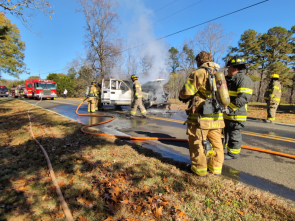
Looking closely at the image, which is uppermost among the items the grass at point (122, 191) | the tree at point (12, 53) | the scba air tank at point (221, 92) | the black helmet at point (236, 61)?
the tree at point (12, 53)

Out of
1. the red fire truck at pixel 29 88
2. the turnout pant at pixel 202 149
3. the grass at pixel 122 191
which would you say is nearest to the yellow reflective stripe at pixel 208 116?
the turnout pant at pixel 202 149

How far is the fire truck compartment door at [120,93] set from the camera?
10.4 m

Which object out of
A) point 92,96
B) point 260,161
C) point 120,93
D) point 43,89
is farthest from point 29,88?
point 260,161

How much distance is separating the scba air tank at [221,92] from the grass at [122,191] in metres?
1.14

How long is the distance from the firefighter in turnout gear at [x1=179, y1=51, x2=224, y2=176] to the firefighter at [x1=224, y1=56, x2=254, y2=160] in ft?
2.63

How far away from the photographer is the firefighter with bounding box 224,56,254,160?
3.20 metres

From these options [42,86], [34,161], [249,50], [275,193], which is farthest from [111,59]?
[275,193]

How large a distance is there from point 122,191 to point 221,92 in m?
1.86

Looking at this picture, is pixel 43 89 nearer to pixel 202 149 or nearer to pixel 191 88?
pixel 191 88

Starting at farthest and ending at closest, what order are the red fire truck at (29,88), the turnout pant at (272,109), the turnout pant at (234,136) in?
the red fire truck at (29,88)
the turnout pant at (272,109)
the turnout pant at (234,136)

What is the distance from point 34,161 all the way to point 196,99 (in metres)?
3.00

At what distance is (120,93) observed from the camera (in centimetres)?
1051

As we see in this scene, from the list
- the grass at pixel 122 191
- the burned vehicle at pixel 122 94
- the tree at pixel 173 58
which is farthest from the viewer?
the tree at pixel 173 58

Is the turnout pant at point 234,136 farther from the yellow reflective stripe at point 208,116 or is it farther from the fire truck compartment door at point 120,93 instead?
the fire truck compartment door at point 120,93
